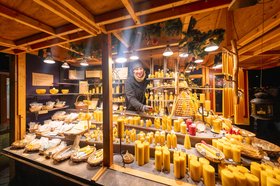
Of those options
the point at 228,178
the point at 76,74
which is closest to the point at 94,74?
the point at 76,74

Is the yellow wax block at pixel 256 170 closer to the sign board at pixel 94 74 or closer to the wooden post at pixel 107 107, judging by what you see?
the wooden post at pixel 107 107

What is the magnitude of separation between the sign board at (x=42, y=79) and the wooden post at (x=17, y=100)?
0.58 m

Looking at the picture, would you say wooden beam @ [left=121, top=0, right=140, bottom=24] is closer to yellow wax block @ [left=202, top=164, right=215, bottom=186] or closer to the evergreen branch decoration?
the evergreen branch decoration

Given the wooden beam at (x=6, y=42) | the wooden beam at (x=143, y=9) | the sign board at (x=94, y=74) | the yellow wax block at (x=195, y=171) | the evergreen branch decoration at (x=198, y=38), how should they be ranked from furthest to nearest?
the sign board at (x=94, y=74) → the wooden beam at (x=6, y=42) → the evergreen branch decoration at (x=198, y=38) → the yellow wax block at (x=195, y=171) → the wooden beam at (x=143, y=9)

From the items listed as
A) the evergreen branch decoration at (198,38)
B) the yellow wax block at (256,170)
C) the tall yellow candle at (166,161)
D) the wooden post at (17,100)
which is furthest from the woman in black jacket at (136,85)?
the yellow wax block at (256,170)

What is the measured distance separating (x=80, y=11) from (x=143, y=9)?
2.26 feet

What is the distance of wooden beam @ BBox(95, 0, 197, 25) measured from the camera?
1.22 meters

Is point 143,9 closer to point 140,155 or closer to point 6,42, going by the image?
point 140,155

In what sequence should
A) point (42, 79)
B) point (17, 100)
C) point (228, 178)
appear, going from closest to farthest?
point (228, 178) < point (17, 100) < point (42, 79)

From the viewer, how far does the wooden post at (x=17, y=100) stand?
2.86 metres

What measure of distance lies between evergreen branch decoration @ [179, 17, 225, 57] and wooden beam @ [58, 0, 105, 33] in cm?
153

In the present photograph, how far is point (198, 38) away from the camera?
Answer: 7.13 feet

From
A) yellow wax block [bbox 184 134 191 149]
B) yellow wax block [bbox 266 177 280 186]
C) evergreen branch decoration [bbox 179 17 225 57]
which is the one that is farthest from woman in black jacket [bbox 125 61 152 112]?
yellow wax block [bbox 266 177 280 186]

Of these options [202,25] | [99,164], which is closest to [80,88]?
[99,164]
